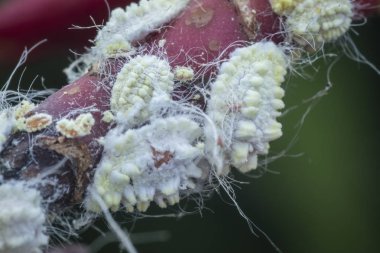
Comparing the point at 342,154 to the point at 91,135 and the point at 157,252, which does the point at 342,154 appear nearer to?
the point at 157,252

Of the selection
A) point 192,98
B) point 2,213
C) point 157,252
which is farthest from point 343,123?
point 2,213

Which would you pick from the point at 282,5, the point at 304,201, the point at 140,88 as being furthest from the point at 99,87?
the point at 304,201

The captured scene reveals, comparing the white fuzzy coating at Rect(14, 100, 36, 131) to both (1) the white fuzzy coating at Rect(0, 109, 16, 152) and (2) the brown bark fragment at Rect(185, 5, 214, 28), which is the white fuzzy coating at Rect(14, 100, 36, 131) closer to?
(1) the white fuzzy coating at Rect(0, 109, 16, 152)

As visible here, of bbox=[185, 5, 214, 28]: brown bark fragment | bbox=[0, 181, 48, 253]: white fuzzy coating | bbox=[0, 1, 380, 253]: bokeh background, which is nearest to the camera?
bbox=[0, 181, 48, 253]: white fuzzy coating

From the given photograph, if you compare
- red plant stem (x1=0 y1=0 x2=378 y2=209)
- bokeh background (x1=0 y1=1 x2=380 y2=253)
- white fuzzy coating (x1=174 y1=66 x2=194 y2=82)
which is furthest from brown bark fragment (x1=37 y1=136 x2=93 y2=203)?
bokeh background (x1=0 y1=1 x2=380 y2=253)

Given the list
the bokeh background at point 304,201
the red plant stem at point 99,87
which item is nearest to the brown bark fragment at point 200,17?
the red plant stem at point 99,87
